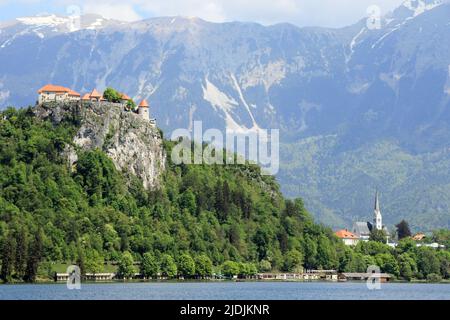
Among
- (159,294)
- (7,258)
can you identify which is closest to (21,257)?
(7,258)

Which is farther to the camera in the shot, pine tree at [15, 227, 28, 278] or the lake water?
pine tree at [15, 227, 28, 278]

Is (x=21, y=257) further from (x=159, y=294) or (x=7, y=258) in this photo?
(x=159, y=294)

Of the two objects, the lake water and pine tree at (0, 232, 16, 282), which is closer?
the lake water

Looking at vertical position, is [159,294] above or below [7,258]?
below

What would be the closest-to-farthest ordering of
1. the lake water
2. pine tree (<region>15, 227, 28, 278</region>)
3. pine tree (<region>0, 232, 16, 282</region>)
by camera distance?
1. the lake water
2. pine tree (<region>0, 232, 16, 282</region>)
3. pine tree (<region>15, 227, 28, 278</region>)

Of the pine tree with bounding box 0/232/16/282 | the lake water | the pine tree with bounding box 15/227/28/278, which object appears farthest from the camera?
the pine tree with bounding box 15/227/28/278

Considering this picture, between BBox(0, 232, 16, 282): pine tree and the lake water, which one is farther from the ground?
BBox(0, 232, 16, 282): pine tree

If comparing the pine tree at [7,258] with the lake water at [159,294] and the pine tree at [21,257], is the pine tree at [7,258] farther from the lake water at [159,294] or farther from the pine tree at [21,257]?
the lake water at [159,294]

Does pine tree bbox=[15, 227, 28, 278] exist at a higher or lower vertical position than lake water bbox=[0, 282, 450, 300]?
higher

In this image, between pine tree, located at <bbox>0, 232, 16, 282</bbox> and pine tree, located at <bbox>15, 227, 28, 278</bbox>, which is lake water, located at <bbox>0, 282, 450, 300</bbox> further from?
pine tree, located at <bbox>15, 227, 28, 278</bbox>

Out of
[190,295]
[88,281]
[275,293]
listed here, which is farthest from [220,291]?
[88,281]

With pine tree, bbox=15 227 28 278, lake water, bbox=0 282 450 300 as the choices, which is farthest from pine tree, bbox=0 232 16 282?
lake water, bbox=0 282 450 300

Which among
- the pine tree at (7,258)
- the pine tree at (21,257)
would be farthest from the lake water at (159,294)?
the pine tree at (21,257)
